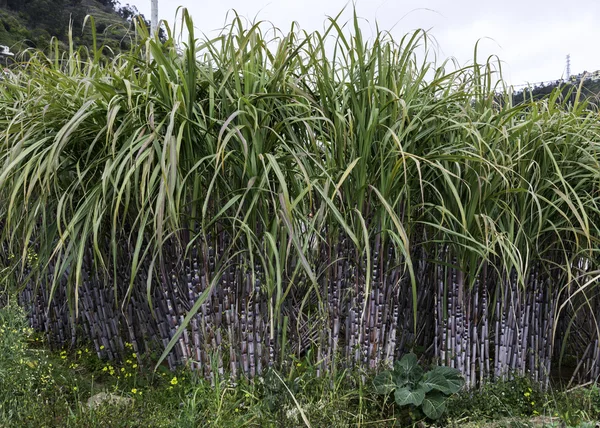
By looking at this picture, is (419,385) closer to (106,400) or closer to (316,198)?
(316,198)

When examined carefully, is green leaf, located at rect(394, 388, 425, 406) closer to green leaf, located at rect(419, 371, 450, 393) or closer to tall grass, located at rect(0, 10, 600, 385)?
green leaf, located at rect(419, 371, 450, 393)

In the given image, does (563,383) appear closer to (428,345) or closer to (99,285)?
(428,345)

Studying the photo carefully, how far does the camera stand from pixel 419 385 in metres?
1.88

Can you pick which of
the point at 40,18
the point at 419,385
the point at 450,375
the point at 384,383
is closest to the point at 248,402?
the point at 384,383

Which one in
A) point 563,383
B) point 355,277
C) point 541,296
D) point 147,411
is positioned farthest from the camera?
point 563,383

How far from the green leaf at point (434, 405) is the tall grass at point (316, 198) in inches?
8.9

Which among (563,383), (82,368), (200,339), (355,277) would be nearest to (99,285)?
(82,368)

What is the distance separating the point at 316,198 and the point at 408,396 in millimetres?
770

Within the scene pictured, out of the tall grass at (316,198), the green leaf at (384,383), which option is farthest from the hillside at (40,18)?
the green leaf at (384,383)

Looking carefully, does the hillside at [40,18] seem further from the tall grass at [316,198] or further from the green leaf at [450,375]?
the green leaf at [450,375]

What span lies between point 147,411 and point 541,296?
1.65 meters

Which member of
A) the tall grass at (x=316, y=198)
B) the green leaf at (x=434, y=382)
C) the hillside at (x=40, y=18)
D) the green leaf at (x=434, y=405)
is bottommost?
the green leaf at (x=434, y=405)

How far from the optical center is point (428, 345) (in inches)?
92.8

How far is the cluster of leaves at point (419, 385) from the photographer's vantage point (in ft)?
5.98
